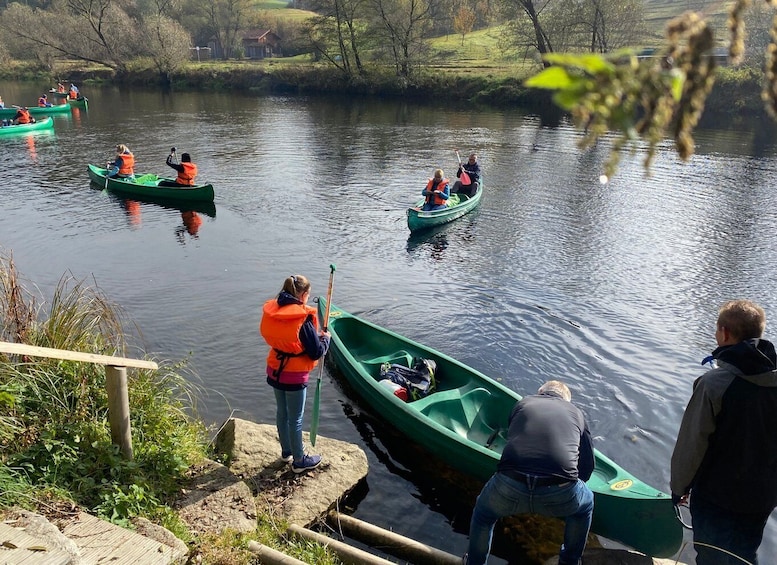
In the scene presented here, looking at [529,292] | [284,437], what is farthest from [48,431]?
[529,292]

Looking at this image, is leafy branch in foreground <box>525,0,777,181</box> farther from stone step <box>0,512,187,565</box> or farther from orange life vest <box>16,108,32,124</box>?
orange life vest <box>16,108,32,124</box>

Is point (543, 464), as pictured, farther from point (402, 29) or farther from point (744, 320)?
point (402, 29)

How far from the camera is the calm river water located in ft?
29.0

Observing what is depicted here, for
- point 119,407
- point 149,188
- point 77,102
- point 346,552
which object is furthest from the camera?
point 77,102

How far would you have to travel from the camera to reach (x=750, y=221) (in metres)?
17.6

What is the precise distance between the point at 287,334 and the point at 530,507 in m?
2.73

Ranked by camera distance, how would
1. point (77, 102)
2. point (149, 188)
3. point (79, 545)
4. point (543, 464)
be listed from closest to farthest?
point (79, 545) < point (543, 464) < point (149, 188) < point (77, 102)

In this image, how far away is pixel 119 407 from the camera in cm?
527

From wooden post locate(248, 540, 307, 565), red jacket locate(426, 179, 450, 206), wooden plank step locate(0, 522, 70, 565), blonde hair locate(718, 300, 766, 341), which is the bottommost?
wooden post locate(248, 540, 307, 565)

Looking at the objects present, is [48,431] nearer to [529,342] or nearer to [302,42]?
[529,342]

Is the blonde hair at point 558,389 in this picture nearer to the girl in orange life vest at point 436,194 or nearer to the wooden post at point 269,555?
the wooden post at point 269,555

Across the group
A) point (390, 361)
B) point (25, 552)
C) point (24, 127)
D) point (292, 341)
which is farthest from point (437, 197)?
point (24, 127)

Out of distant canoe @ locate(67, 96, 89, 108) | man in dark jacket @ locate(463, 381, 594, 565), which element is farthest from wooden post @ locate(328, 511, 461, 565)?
distant canoe @ locate(67, 96, 89, 108)

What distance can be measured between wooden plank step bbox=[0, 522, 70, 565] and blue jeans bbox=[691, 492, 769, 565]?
426cm
